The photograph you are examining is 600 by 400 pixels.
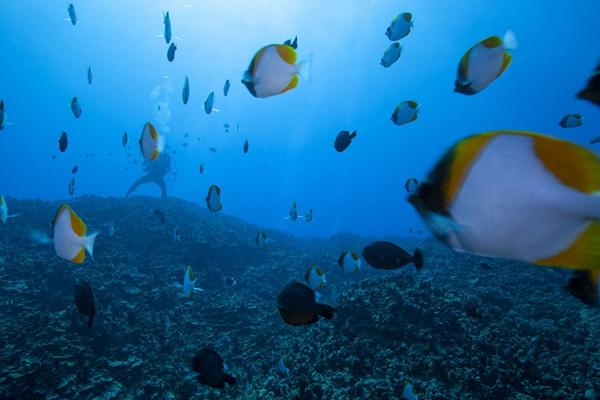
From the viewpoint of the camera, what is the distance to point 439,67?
71812mm

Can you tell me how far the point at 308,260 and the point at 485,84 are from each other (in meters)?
13.8

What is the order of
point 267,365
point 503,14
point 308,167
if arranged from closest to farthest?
point 267,365 → point 503,14 → point 308,167

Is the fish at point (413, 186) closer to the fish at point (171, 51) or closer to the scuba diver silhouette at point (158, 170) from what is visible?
the fish at point (171, 51)

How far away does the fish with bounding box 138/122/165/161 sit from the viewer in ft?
13.4

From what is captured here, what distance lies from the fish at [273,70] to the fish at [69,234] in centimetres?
187

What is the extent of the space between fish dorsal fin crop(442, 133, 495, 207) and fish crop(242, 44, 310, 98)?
7.04ft

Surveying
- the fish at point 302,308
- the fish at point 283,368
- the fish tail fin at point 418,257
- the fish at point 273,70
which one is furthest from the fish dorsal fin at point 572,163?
the fish at point 283,368

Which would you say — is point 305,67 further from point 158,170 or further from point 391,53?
point 158,170

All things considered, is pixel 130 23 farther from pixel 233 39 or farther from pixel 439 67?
pixel 439 67

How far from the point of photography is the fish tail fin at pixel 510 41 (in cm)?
293

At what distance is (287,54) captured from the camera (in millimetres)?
2777

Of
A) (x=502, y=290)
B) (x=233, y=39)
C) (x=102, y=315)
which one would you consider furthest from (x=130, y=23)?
(x=502, y=290)

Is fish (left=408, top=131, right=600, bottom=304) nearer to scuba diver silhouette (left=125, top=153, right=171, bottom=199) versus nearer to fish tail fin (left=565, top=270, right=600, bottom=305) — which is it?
fish tail fin (left=565, top=270, right=600, bottom=305)

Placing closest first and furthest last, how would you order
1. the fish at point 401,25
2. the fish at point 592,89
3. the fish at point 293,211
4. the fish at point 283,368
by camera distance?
1. the fish at point 592,89
2. the fish at point 283,368
3. the fish at point 401,25
4. the fish at point 293,211
